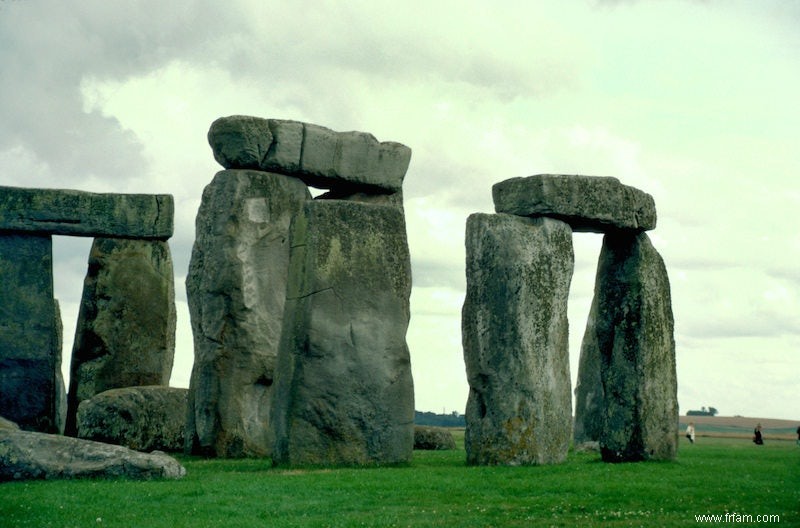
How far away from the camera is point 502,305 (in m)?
18.0

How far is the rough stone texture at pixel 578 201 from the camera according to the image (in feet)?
60.4

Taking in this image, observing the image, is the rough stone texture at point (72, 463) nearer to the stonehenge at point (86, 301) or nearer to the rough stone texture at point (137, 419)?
the rough stone texture at point (137, 419)

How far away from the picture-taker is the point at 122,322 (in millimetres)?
26484

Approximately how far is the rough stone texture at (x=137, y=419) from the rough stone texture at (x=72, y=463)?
480 cm

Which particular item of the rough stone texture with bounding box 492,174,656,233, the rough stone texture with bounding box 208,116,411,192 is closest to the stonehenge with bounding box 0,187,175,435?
the rough stone texture with bounding box 208,116,411,192

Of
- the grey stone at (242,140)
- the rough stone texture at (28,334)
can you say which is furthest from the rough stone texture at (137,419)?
the grey stone at (242,140)

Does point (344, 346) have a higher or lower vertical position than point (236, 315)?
lower

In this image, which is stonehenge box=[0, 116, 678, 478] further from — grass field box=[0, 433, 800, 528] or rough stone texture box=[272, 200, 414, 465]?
grass field box=[0, 433, 800, 528]

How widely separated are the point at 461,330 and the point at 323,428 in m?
2.34

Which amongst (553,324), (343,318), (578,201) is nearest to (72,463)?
(343,318)

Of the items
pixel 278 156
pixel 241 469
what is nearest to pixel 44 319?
A: pixel 278 156

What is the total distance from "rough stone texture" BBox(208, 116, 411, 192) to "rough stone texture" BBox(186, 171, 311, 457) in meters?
0.34

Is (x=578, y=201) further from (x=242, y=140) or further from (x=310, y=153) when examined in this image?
(x=242, y=140)

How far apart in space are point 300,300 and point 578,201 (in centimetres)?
407
